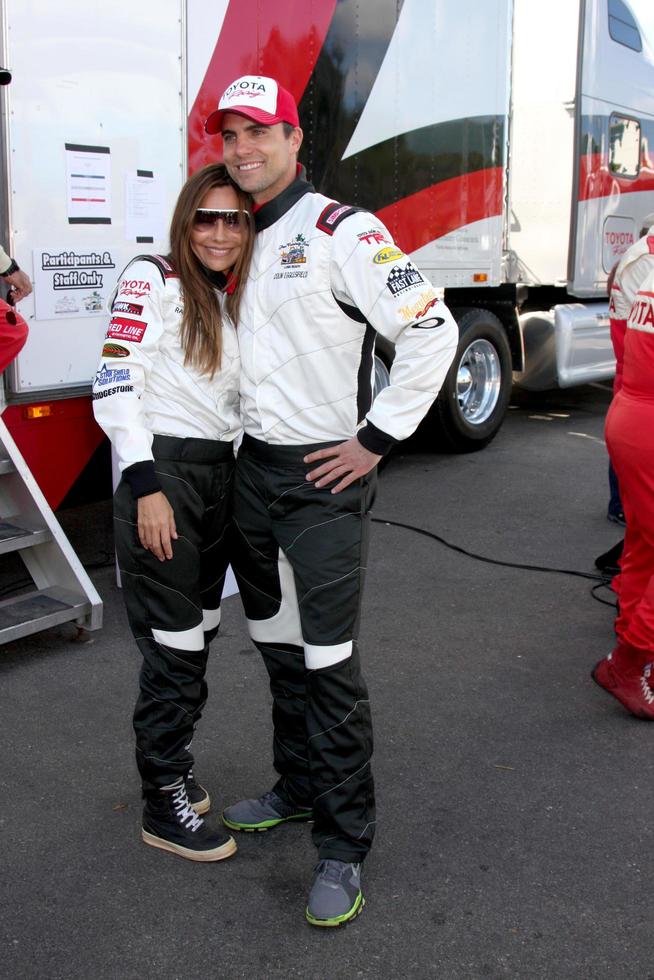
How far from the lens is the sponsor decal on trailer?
246 cm

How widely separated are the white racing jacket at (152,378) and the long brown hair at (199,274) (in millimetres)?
27

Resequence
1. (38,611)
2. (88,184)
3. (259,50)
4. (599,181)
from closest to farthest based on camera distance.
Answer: (38,611)
(88,184)
(259,50)
(599,181)

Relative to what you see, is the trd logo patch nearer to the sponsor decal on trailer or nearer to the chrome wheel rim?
the sponsor decal on trailer

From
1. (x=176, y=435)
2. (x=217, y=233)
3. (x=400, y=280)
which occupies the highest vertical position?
(x=217, y=233)

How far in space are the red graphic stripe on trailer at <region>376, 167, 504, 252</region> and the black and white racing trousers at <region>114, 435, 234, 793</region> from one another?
13.4 ft

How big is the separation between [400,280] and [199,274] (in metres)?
0.50

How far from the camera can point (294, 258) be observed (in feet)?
8.01

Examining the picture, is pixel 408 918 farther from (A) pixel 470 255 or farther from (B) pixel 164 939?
(A) pixel 470 255

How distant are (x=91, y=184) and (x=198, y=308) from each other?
2198 millimetres

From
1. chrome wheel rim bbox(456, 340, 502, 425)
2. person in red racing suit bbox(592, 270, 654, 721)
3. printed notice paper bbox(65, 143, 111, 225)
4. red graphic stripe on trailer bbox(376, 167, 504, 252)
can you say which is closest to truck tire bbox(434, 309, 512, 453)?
chrome wheel rim bbox(456, 340, 502, 425)

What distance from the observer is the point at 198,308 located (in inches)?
98.5

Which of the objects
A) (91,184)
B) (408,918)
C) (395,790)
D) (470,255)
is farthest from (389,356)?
(408,918)

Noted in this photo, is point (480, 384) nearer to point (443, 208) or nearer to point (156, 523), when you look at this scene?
point (443, 208)

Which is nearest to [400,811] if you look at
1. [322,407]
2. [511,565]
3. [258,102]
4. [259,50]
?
[322,407]
